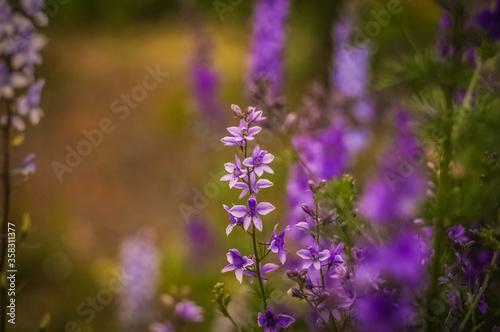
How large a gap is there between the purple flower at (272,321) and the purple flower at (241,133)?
0.41 meters

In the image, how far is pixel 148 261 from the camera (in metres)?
3.54

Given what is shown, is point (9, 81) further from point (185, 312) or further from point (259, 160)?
point (185, 312)

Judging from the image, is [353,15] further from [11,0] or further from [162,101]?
[162,101]

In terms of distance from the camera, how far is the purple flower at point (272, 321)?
1229mm

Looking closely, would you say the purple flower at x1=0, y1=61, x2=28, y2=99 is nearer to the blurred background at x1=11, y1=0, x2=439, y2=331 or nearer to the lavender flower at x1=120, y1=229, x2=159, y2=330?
the blurred background at x1=11, y1=0, x2=439, y2=331

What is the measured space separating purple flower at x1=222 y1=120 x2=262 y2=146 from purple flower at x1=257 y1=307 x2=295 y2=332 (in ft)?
Result: 1.35

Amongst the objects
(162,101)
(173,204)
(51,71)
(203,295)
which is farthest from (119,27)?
(203,295)

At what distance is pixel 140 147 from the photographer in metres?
7.30

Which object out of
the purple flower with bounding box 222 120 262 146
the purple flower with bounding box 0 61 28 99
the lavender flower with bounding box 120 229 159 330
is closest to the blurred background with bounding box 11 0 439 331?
the lavender flower with bounding box 120 229 159 330

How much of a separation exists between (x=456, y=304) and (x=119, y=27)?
1157 centimetres

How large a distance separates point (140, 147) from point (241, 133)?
6.20 m

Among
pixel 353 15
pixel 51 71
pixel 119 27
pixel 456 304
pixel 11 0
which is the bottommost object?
pixel 456 304

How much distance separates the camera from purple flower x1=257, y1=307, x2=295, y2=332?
1229 mm

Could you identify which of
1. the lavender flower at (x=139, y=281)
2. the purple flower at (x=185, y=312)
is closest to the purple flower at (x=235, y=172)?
the purple flower at (x=185, y=312)
